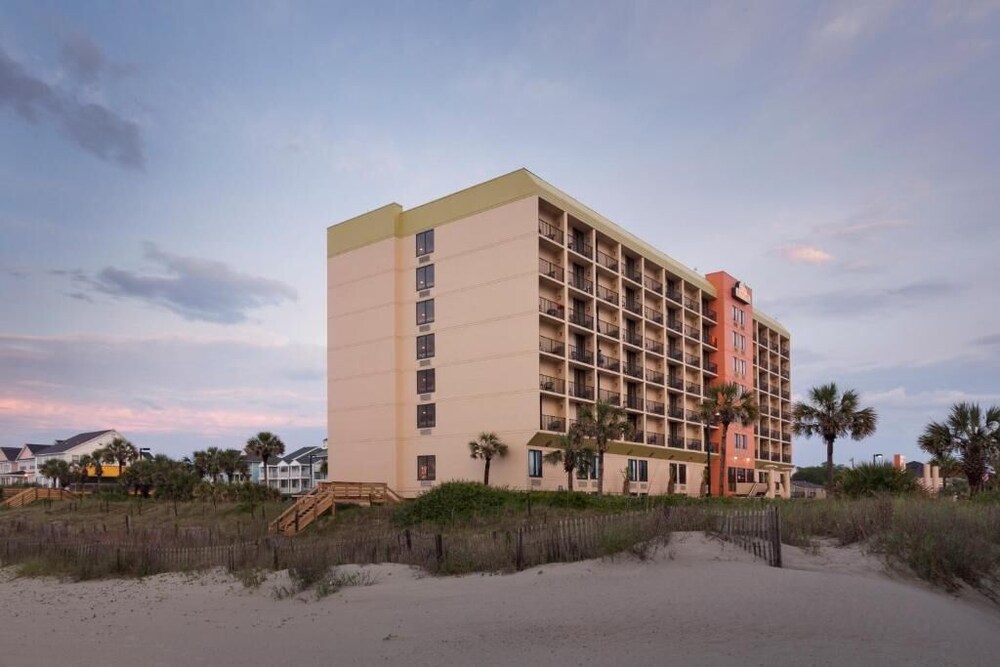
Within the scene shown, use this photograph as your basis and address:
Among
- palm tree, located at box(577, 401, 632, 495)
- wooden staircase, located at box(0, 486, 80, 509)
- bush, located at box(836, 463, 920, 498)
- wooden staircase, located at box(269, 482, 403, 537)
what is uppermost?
palm tree, located at box(577, 401, 632, 495)

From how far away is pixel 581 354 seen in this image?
5444cm

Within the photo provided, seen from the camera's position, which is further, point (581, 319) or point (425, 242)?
point (425, 242)

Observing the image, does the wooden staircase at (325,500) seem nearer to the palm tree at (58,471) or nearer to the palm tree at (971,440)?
the palm tree at (971,440)

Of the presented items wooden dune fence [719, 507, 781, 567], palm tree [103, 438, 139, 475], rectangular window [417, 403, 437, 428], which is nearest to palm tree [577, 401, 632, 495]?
rectangular window [417, 403, 437, 428]

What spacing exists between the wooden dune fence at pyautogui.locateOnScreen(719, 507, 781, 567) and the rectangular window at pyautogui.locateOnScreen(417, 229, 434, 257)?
3995cm

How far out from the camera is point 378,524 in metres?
41.7

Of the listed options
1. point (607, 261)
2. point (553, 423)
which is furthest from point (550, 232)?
point (553, 423)

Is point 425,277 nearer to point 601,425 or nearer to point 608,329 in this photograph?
point 608,329

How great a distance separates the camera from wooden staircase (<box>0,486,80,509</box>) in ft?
234

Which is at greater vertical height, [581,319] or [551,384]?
[581,319]

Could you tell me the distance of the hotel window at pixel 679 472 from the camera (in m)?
64.9

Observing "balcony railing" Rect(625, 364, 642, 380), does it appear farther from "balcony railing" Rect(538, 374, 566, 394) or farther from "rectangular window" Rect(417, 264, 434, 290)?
"rectangular window" Rect(417, 264, 434, 290)

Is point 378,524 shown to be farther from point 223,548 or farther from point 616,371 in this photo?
point 616,371

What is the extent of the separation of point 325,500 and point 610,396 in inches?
861
